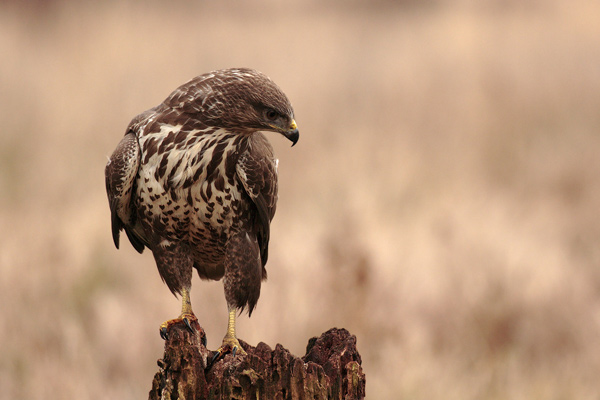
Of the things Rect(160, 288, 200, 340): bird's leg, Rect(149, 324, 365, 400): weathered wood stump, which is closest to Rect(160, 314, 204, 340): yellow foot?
Rect(160, 288, 200, 340): bird's leg

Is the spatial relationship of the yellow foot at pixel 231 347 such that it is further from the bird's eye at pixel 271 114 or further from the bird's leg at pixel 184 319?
the bird's eye at pixel 271 114

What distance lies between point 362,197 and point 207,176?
4406 mm

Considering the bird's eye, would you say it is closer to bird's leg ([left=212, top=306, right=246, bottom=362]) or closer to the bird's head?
the bird's head

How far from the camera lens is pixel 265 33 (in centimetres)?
1357

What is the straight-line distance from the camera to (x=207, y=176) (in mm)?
3514

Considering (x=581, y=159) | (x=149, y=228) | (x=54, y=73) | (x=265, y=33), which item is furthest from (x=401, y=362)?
(x=265, y=33)

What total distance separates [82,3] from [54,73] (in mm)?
2858

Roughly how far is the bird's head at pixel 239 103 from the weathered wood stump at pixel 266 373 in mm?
858

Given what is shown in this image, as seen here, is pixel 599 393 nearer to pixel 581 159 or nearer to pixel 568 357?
pixel 568 357

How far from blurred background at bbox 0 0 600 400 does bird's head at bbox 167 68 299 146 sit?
103 inches

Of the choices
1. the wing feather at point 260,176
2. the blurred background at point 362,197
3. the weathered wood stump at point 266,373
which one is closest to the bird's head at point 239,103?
the wing feather at point 260,176

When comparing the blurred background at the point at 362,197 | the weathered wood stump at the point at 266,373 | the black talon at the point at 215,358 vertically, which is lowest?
the weathered wood stump at the point at 266,373

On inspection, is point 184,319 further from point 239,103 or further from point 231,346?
point 239,103

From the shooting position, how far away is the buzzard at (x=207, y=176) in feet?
11.2
